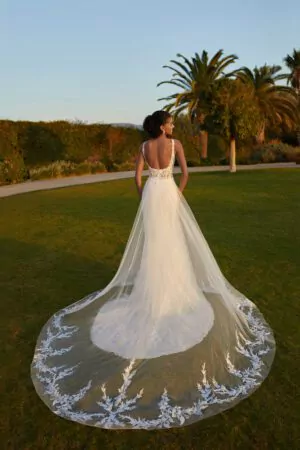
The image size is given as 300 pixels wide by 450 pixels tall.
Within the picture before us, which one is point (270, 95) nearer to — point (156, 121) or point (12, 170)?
point (12, 170)

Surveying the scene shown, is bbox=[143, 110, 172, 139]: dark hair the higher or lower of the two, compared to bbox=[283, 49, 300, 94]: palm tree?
lower

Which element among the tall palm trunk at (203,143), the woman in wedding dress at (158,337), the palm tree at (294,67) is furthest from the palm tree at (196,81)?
the woman in wedding dress at (158,337)

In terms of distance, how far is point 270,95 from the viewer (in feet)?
128

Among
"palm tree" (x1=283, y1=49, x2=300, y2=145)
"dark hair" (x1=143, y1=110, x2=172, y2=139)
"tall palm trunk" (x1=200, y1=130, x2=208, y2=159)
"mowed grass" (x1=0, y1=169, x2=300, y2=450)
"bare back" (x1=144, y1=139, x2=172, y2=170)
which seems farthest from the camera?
"palm tree" (x1=283, y1=49, x2=300, y2=145)

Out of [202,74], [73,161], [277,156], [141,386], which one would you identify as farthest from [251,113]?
[141,386]

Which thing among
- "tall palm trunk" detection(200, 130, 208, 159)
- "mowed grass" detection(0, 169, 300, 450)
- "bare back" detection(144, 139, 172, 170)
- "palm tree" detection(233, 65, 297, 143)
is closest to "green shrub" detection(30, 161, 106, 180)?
"mowed grass" detection(0, 169, 300, 450)

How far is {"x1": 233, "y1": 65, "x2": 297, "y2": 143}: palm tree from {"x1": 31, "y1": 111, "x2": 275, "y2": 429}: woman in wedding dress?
34.5 meters

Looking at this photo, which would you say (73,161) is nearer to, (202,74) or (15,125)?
(15,125)

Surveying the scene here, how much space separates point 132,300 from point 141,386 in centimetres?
128

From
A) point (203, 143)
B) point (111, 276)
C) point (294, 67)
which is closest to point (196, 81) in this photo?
point (203, 143)

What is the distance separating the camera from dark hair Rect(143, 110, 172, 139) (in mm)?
4480

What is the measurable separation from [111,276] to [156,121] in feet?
11.6

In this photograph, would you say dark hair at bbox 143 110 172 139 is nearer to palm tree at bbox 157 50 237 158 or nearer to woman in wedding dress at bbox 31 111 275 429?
woman in wedding dress at bbox 31 111 275 429

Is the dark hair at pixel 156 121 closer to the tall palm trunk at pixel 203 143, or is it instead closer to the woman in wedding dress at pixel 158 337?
the woman in wedding dress at pixel 158 337
